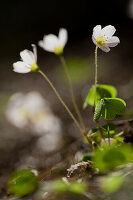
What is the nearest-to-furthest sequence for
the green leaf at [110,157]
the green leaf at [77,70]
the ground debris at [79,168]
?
the green leaf at [110,157], the ground debris at [79,168], the green leaf at [77,70]

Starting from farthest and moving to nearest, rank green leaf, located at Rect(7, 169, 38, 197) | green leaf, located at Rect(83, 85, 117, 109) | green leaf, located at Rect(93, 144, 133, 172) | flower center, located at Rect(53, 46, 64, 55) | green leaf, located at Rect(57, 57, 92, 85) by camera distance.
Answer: green leaf, located at Rect(57, 57, 92, 85)
flower center, located at Rect(53, 46, 64, 55)
green leaf, located at Rect(83, 85, 117, 109)
green leaf, located at Rect(7, 169, 38, 197)
green leaf, located at Rect(93, 144, 133, 172)

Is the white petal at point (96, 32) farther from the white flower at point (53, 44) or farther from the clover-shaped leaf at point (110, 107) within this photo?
the white flower at point (53, 44)

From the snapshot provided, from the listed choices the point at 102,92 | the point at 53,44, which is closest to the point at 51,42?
the point at 53,44

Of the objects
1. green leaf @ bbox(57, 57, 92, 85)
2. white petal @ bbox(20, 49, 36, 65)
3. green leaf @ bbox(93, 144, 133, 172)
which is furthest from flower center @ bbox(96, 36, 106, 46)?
green leaf @ bbox(57, 57, 92, 85)

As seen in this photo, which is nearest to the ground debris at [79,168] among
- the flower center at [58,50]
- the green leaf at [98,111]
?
the green leaf at [98,111]

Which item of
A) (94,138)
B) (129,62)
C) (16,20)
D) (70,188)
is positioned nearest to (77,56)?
(129,62)

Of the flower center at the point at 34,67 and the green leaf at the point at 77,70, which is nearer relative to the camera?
the flower center at the point at 34,67

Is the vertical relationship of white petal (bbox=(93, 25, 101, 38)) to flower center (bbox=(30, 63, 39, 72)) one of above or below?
above

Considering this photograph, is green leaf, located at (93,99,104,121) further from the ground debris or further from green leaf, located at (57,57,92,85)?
green leaf, located at (57,57,92,85)

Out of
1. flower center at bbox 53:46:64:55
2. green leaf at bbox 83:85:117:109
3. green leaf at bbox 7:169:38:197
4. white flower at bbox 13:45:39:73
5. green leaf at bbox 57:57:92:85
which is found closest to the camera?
green leaf at bbox 7:169:38:197
